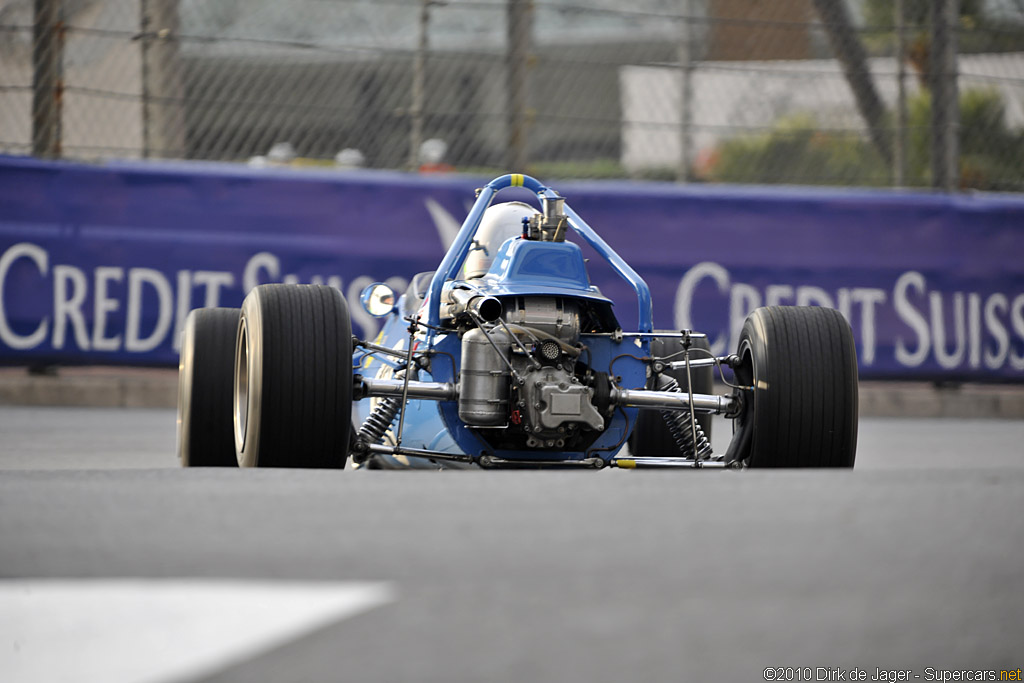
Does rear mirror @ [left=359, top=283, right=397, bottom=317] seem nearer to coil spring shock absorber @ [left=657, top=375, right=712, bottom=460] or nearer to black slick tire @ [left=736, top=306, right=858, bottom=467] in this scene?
coil spring shock absorber @ [left=657, top=375, right=712, bottom=460]

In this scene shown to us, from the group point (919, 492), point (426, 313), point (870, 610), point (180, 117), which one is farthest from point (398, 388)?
point (180, 117)

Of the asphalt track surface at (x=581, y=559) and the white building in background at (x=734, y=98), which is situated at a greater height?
the white building in background at (x=734, y=98)

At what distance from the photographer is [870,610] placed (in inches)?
98.0

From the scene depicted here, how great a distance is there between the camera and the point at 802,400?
5297 millimetres

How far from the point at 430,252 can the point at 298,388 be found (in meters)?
5.04

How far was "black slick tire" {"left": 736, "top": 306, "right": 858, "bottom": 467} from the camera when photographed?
5293 millimetres

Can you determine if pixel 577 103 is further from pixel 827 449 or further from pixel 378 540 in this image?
pixel 378 540

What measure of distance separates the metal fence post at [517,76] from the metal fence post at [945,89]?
3.05 meters

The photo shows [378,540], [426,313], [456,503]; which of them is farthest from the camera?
[426,313]

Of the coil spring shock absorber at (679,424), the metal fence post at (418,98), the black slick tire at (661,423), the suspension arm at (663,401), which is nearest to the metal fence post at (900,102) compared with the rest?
the metal fence post at (418,98)

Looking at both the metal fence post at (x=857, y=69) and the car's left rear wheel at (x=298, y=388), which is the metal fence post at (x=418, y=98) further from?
the car's left rear wheel at (x=298, y=388)

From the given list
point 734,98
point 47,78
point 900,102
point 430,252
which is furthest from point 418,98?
point 900,102

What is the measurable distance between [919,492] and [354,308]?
19.6 ft

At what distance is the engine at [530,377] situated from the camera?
5.23 meters
